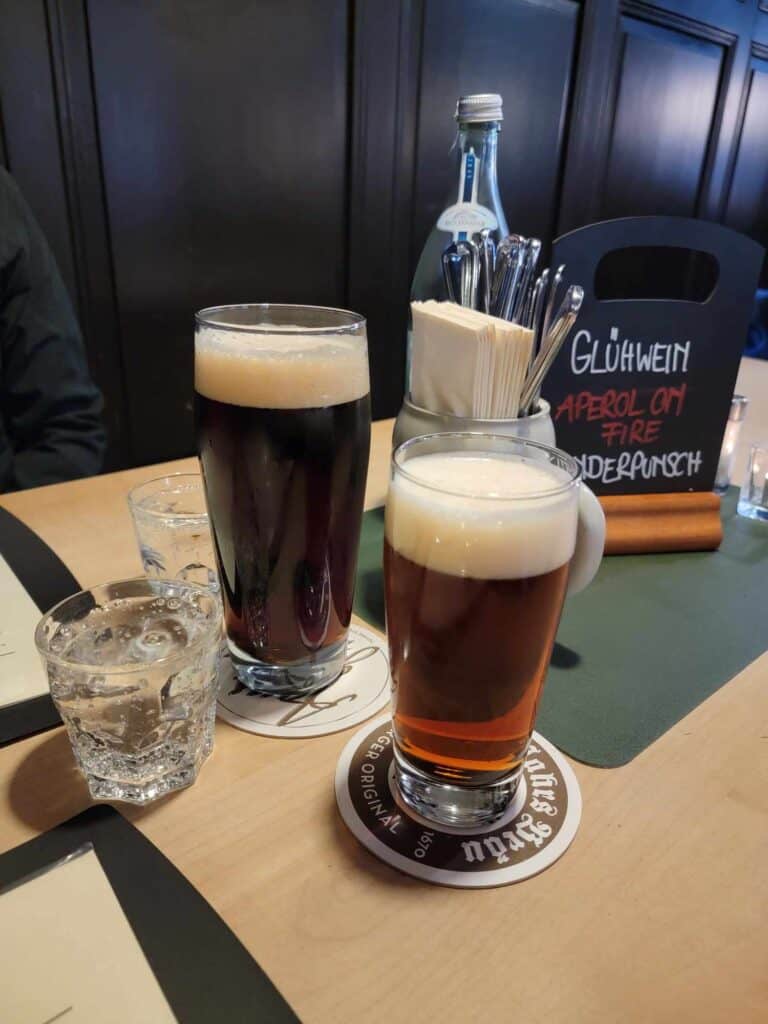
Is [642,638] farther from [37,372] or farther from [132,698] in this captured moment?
[37,372]

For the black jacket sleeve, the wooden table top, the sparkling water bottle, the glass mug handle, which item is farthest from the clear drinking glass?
the black jacket sleeve

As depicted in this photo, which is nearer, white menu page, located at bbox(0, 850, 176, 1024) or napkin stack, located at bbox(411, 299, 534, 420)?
white menu page, located at bbox(0, 850, 176, 1024)

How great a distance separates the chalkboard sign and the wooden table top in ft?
1.21

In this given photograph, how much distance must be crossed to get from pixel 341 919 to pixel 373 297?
2.43m

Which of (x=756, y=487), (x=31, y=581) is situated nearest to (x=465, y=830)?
(x=31, y=581)

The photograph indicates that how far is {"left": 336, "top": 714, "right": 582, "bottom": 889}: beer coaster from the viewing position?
0.42m

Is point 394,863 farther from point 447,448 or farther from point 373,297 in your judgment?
point 373,297

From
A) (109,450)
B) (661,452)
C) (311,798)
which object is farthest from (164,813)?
(109,450)

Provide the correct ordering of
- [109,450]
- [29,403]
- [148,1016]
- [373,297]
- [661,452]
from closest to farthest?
1. [148,1016]
2. [661,452]
3. [29,403]
4. [109,450]
5. [373,297]

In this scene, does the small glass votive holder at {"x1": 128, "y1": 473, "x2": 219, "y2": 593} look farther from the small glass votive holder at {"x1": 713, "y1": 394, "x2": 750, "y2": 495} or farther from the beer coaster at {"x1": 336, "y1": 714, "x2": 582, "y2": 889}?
the small glass votive holder at {"x1": 713, "y1": 394, "x2": 750, "y2": 495}

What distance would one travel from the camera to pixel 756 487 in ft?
3.11

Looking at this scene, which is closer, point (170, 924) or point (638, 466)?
point (170, 924)

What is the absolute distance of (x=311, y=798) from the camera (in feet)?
1.55

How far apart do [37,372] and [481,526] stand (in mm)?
1287
